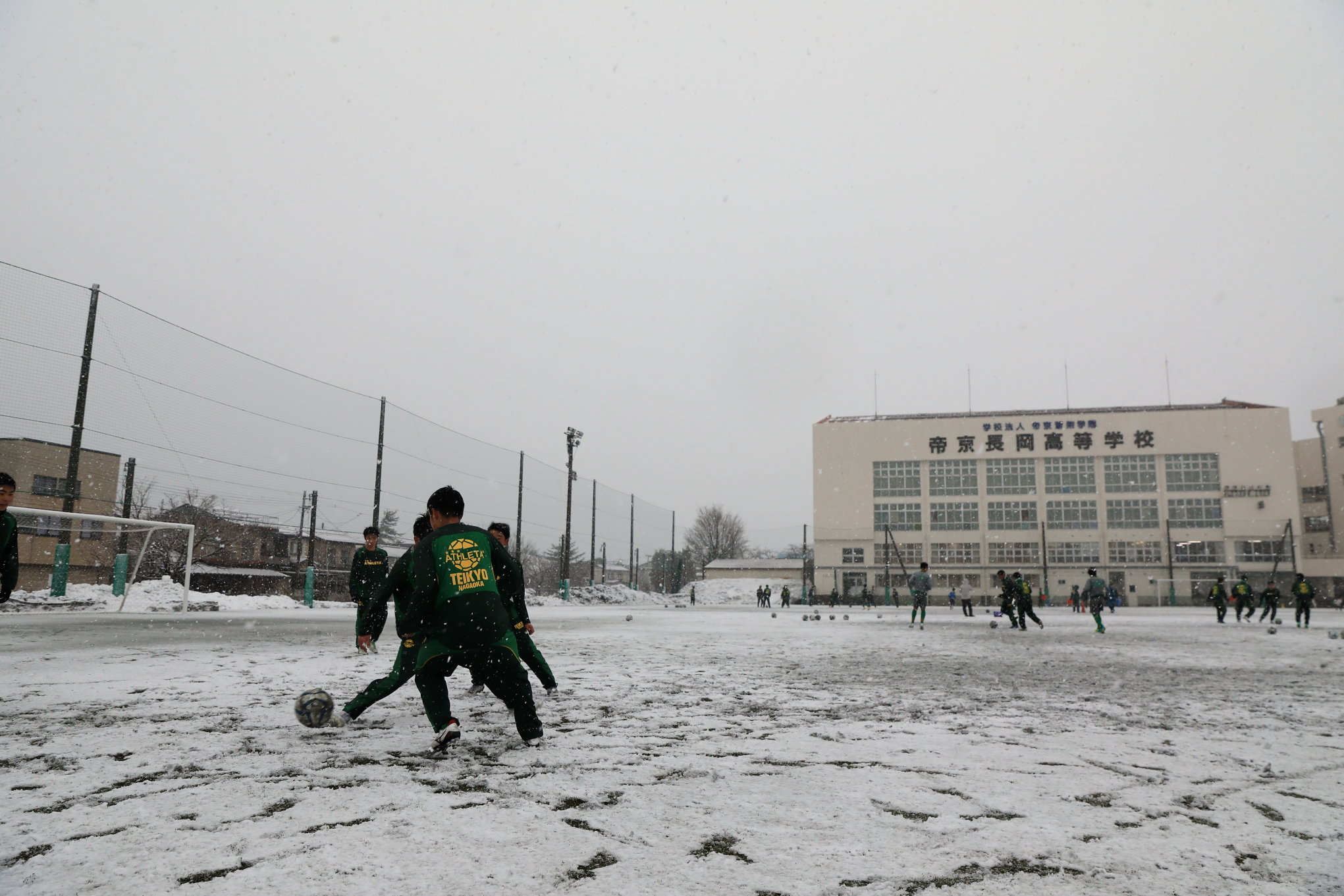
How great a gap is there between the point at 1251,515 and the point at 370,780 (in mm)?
68296

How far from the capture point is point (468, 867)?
249 cm

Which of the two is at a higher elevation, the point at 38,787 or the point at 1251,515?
the point at 1251,515

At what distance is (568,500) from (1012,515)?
38335mm

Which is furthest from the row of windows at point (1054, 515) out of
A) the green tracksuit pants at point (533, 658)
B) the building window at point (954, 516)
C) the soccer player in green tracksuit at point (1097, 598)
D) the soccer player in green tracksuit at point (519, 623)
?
the green tracksuit pants at point (533, 658)

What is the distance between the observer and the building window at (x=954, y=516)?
194 ft

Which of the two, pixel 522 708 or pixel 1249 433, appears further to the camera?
pixel 1249 433

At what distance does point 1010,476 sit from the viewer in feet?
194

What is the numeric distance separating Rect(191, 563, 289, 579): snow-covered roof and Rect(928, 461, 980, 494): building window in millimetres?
47183

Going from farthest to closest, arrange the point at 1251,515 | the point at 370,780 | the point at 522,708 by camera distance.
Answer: the point at 1251,515 → the point at 522,708 → the point at 370,780

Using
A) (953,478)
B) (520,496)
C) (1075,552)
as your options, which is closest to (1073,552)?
(1075,552)

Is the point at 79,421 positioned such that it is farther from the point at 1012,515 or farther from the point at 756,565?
the point at 756,565

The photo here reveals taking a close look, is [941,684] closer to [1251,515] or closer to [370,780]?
[370,780]

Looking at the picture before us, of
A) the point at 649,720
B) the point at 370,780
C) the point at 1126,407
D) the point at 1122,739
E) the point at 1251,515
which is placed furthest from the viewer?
the point at 1126,407

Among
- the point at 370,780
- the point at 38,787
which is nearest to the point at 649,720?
the point at 370,780
